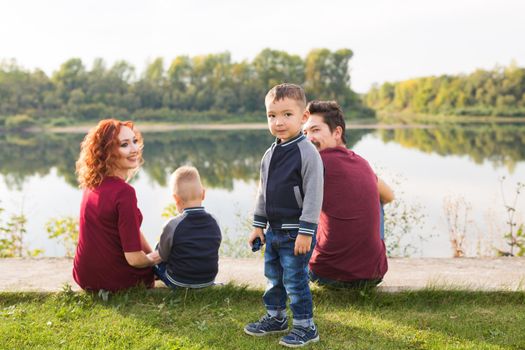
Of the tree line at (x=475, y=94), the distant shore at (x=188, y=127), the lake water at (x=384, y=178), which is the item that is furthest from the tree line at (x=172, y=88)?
the lake water at (x=384, y=178)

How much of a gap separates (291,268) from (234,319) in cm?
68

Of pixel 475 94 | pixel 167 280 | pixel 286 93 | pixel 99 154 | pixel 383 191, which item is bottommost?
pixel 167 280

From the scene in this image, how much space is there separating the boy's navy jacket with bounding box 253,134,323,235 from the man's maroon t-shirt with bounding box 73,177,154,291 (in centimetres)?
97

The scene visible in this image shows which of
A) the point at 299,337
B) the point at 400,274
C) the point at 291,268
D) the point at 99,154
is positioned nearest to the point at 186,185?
the point at 99,154

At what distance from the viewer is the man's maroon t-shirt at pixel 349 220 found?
357 cm

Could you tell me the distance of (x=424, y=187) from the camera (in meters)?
15.3

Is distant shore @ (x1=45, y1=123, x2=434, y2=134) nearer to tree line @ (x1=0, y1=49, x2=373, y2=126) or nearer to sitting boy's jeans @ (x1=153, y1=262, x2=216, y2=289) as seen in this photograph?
tree line @ (x1=0, y1=49, x2=373, y2=126)

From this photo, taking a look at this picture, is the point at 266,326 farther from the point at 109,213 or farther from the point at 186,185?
the point at 109,213

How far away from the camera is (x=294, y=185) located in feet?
9.98

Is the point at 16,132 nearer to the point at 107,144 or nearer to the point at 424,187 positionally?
the point at 424,187

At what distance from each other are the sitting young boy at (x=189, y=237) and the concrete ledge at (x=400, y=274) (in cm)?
30

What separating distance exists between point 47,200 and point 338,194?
43.2 ft

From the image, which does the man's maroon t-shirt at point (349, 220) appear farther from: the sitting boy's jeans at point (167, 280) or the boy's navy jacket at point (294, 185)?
the sitting boy's jeans at point (167, 280)

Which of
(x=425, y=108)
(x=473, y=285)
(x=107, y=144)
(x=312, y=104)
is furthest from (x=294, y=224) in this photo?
(x=425, y=108)
